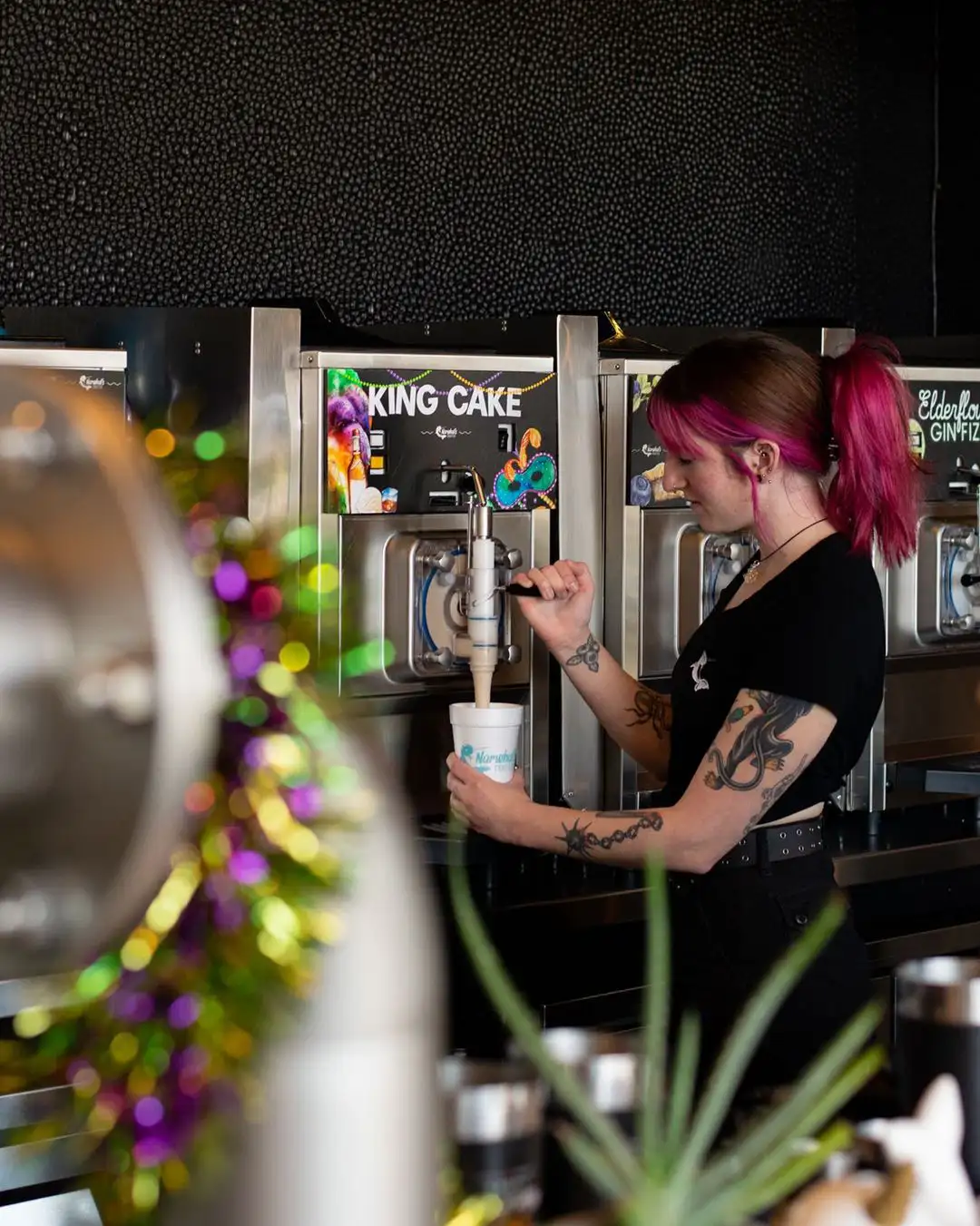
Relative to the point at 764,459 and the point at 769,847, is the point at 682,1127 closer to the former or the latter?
the point at 769,847

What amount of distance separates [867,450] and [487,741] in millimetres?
676

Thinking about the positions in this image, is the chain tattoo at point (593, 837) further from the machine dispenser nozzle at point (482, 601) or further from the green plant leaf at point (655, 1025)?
the green plant leaf at point (655, 1025)

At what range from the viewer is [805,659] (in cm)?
218

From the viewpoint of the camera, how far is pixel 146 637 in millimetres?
589

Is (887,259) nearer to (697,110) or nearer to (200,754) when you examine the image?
(697,110)

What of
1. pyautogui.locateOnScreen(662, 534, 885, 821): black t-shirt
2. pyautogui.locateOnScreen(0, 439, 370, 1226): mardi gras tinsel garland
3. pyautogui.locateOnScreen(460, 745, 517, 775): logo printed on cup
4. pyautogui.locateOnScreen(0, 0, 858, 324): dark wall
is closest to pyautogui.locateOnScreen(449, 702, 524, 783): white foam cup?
pyautogui.locateOnScreen(460, 745, 517, 775): logo printed on cup

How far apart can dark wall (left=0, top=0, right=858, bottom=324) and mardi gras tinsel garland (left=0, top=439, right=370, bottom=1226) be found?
2.96 metres

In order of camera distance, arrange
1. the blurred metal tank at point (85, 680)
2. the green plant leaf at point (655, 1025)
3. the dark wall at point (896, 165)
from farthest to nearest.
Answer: the dark wall at point (896, 165) < the green plant leaf at point (655, 1025) < the blurred metal tank at point (85, 680)

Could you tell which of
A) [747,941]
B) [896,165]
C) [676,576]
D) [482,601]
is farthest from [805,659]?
[896,165]

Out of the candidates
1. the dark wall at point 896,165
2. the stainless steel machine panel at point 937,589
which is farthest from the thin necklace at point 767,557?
the dark wall at point 896,165

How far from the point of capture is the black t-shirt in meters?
2.19

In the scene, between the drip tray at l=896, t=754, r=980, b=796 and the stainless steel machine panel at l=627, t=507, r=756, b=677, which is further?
the drip tray at l=896, t=754, r=980, b=796

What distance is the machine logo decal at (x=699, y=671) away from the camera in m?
2.37

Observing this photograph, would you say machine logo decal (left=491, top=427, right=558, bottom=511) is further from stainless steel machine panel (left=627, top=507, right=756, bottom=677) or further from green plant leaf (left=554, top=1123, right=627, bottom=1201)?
green plant leaf (left=554, top=1123, right=627, bottom=1201)
